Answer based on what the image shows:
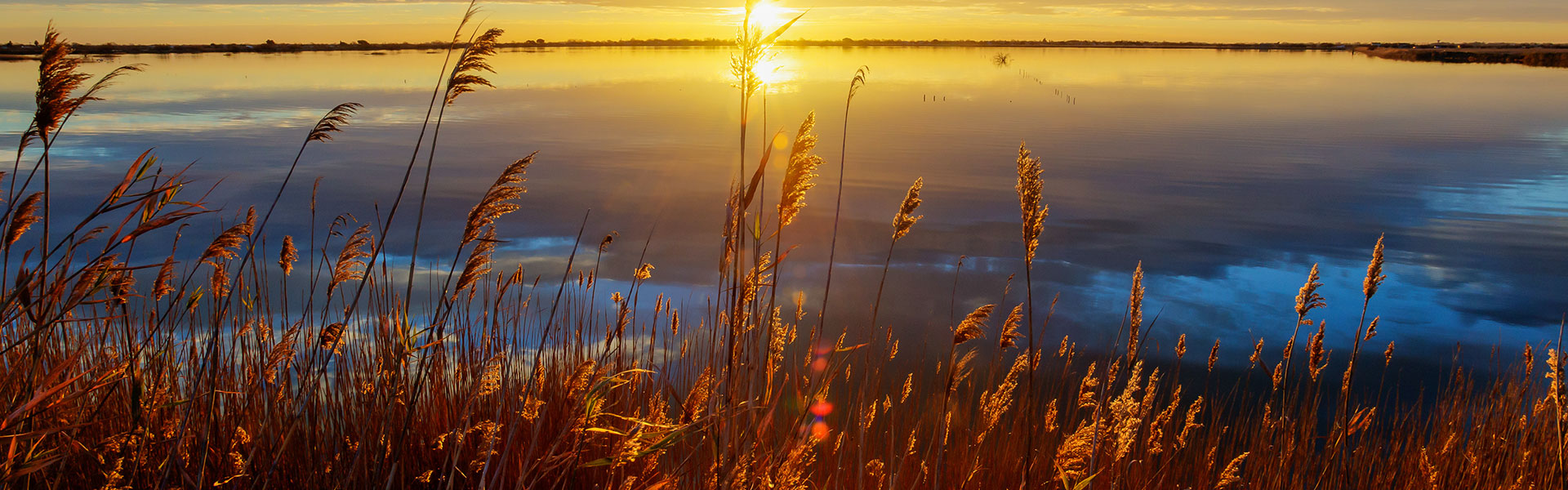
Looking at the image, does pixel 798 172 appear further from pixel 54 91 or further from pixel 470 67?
pixel 54 91

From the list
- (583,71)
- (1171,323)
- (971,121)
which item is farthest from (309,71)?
(1171,323)

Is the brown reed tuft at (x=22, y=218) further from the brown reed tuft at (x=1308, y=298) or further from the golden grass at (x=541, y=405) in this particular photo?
the brown reed tuft at (x=1308, y=298)

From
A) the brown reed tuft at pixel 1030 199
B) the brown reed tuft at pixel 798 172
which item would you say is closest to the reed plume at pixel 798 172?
the brown reed tuft at pixel 798 172

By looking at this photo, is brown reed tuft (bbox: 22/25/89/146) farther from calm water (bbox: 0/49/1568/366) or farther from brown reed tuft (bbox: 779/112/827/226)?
calm water (bbox: 0/49/1568/366)

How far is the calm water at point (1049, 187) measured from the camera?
6758 millimetres

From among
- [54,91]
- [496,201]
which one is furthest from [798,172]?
[54,91]

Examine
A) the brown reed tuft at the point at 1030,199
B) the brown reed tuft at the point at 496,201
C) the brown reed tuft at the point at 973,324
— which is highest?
the brown reed tuft at the point at 1030,199

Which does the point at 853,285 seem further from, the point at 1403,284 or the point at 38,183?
the point at 38,183

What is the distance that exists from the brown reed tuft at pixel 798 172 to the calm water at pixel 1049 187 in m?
3.25

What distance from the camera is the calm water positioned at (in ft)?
22.2

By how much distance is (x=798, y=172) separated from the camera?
58.7 inches

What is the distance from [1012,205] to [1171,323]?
12.4 ft

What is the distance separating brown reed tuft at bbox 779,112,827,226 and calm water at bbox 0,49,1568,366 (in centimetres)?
325

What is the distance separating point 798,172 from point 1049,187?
1031 cm
